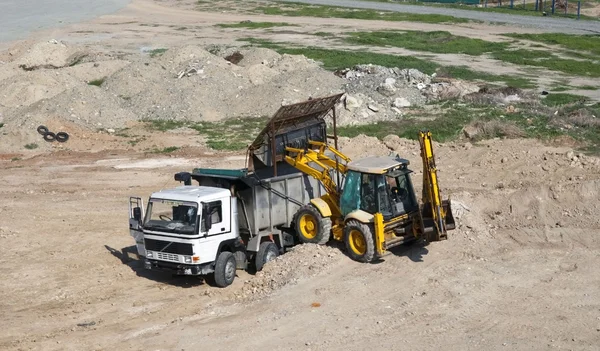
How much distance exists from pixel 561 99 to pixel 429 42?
882 inches

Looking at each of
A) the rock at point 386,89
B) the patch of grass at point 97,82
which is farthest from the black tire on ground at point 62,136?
the rock at point 386,89

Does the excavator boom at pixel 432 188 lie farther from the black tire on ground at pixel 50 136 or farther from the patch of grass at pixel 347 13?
the patch of grass at pixel 347 13

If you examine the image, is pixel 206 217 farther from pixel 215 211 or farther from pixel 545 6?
pixel 545 6

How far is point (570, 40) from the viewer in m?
60.3

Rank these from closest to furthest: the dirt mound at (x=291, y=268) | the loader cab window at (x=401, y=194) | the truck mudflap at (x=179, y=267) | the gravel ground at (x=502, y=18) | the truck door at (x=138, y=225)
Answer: the truck mudflap at (x=179, y=267), the dirt mound at (x=291, y=268), the loader cab window at (x=401, y=194), the truck door at (x=138, y=225), the gravel ground at (x=502, y=18)

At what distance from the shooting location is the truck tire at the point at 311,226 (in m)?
19.8

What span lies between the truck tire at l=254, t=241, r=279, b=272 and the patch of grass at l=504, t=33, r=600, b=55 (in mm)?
40995

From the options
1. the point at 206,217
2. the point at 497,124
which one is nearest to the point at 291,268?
the point at 206,217

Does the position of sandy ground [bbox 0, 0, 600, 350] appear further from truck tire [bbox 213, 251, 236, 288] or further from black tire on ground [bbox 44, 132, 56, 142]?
black tire on ground [bbox 44, 132, 56, 142]

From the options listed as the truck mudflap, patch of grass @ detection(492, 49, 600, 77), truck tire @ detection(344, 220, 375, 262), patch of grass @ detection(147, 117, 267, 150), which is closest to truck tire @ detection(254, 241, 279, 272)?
the truck mudflap

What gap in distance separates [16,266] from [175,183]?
26.1 ft

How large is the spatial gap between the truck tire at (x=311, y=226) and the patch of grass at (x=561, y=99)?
20877 mm

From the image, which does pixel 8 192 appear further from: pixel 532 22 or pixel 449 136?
pixel 532 22

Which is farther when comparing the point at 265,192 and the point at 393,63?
the point at 393,63
